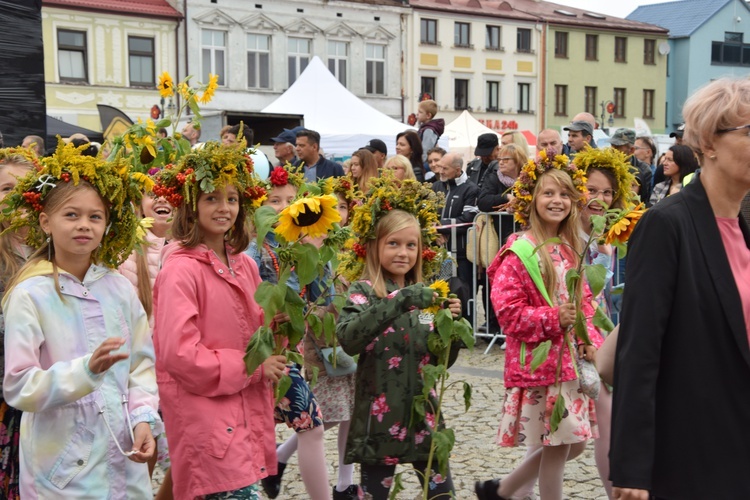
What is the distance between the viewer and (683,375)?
2801 mm

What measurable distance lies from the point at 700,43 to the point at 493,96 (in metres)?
17.5

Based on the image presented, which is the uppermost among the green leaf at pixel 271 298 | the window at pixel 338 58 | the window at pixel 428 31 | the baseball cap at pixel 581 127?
the window at pixel 428 31

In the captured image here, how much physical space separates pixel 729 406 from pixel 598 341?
7.36ft

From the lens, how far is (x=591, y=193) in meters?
5.79

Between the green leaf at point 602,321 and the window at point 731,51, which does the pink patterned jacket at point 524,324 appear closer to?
the green leaf at point 602,321

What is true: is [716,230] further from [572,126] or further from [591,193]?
[572,126]

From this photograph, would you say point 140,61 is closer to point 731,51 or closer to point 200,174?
point 200,174

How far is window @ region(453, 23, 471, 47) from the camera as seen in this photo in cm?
5109

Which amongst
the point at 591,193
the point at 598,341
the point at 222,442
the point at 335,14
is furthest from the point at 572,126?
the point at 335,14

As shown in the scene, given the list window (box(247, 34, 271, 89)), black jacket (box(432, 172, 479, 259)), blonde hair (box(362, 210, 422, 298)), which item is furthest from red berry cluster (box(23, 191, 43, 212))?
window (box(247, 34, 271, 89))

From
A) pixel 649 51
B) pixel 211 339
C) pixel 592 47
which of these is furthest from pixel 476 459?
pixel 649 51

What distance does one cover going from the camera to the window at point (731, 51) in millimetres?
63406

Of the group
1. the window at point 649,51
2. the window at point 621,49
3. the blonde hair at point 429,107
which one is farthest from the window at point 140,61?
the window at point 649,51

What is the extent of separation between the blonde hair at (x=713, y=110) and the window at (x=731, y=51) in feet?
211
